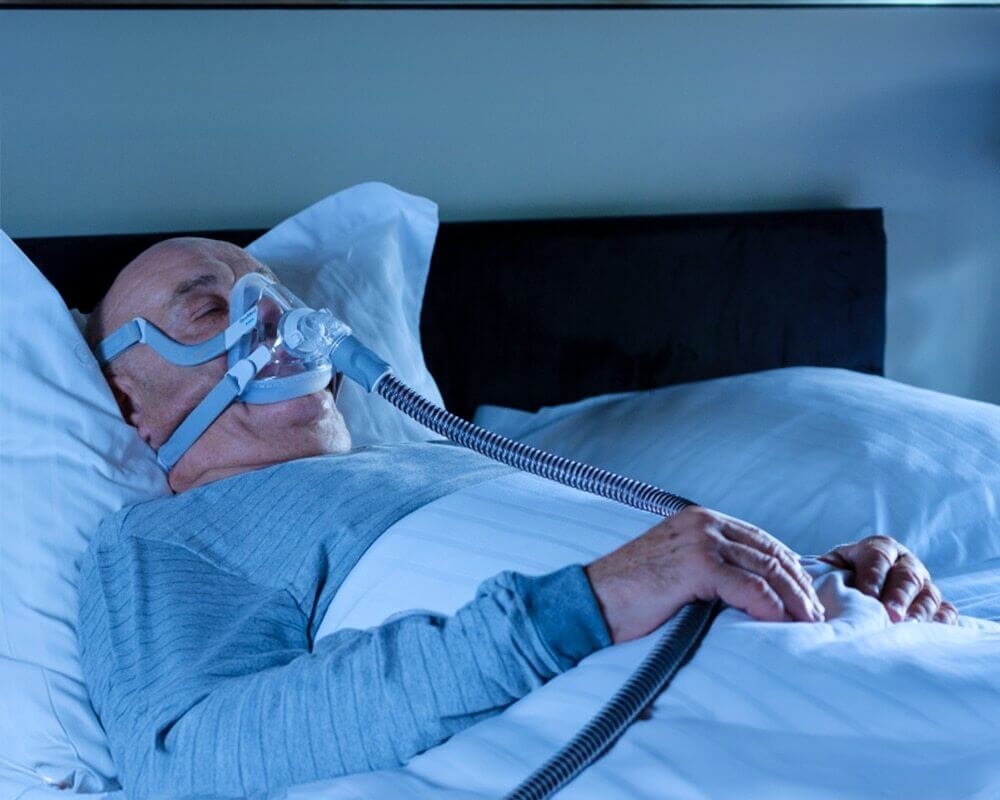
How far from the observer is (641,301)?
2266 mm

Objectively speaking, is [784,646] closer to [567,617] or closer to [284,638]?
[567,617]

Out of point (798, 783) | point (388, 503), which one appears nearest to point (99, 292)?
point (388, 503)

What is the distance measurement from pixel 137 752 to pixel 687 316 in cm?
143

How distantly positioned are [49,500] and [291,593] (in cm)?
34

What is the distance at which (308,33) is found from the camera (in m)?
2.03

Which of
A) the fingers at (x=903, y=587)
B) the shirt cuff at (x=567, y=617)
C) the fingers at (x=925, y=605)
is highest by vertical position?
the shirt cuff at (x=567, y=617)

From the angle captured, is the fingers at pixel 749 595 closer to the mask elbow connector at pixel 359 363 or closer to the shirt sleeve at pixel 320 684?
the shirt sleeve at pixel 320 684

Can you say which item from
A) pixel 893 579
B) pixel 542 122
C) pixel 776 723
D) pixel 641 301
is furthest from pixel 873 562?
pixel 542 122

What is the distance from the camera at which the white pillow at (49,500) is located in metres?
1.32

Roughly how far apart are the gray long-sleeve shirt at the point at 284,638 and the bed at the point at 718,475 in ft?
0.10

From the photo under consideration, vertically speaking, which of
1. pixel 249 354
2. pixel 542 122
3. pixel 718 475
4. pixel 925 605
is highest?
pixel 542 122

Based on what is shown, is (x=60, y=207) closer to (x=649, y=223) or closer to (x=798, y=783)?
(x=649, y=223)

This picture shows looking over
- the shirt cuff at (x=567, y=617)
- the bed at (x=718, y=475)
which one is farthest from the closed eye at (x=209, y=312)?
the shirt cuff at (x=567, y=617)

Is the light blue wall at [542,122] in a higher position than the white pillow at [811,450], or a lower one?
higher
